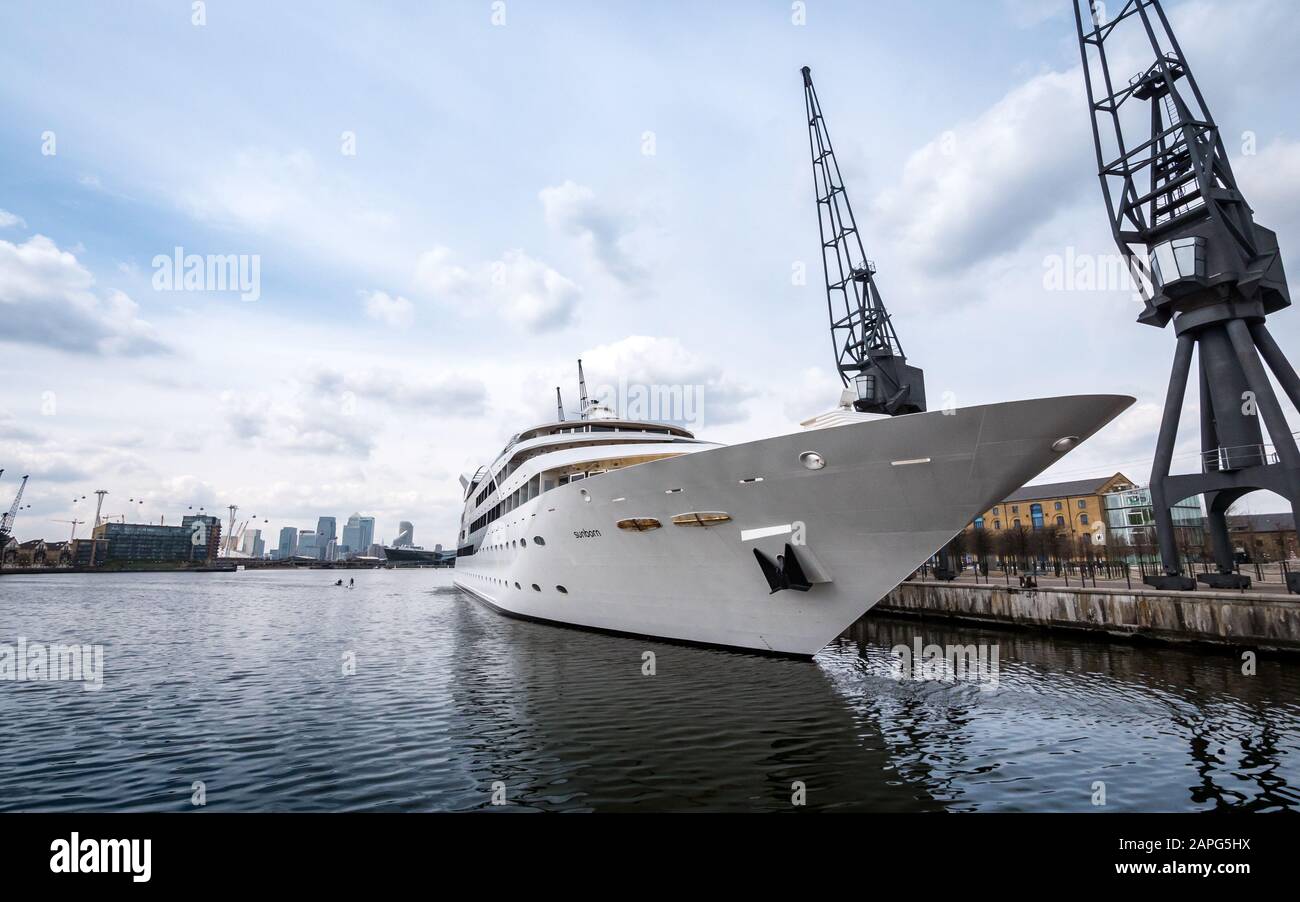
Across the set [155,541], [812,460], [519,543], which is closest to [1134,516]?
[519,543]

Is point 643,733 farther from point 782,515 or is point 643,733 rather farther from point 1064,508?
point 1064,508

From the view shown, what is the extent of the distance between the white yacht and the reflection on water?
52.7 inches

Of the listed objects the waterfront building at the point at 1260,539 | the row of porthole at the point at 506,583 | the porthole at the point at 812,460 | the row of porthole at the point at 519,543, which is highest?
the porthole at the point at 812,460

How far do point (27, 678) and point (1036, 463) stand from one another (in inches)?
878

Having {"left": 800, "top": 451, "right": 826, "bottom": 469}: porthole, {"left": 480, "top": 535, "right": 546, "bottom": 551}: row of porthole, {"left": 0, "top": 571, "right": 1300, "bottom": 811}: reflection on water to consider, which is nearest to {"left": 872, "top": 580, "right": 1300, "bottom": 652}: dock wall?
{"left": 0, "top": 571, "right": 1300, "bottom": 811}: reflection on water

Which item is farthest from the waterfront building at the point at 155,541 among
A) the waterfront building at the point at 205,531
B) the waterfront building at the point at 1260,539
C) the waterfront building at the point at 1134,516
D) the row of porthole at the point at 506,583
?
the waterfront building at the point at 1260,539

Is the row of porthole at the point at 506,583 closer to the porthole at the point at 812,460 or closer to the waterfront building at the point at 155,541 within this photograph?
the porthole at the point at 812,460

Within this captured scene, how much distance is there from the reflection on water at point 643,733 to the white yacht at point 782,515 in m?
1.34

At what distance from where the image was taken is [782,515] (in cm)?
→ 1283

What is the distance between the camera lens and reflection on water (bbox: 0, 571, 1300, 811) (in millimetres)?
7180

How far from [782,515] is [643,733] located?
5495 millimetres

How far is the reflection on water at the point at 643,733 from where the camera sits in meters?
A: 7.18

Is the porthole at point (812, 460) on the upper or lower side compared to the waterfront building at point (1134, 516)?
upper

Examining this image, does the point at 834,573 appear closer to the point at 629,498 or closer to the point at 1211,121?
the point at 629,498
